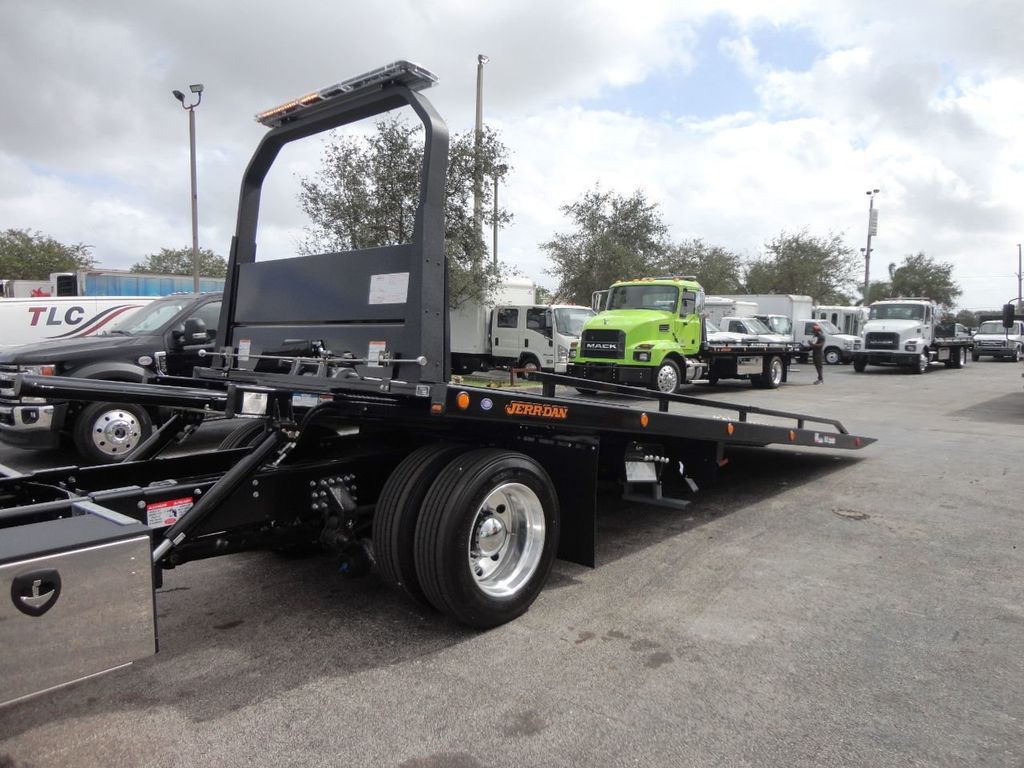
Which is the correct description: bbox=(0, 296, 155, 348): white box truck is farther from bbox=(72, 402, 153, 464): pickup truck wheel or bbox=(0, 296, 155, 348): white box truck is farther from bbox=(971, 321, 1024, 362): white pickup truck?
bbox=(971, 321, 1024, 362): white pickup truck

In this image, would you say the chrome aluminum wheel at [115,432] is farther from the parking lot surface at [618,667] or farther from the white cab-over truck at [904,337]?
the white cab-over truck at [904,337]

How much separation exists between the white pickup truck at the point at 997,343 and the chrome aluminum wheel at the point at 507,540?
123 ft

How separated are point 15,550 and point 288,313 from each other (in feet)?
7.10

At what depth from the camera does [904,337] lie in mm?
24984

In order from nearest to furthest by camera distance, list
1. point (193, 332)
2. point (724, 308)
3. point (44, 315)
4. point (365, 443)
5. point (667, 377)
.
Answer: point (365, 443), point (193, 332), point (44, 315), point (667, 377), point (724, 308)

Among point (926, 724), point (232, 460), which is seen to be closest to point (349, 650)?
point (232, 460)

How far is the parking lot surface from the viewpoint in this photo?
2.61 m

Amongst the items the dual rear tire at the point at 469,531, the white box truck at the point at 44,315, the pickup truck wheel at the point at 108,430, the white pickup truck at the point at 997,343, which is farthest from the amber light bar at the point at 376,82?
the white pickup truck at the point at 997,343

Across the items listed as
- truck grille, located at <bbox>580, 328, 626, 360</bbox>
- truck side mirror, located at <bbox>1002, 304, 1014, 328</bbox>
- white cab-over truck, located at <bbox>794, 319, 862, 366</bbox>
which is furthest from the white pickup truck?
truck grille, located at <bbox>580, 328, 626, 360</bbox>

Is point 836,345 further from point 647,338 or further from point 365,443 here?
point 365,443

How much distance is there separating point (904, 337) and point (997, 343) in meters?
13.5

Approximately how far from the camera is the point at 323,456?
4.08m

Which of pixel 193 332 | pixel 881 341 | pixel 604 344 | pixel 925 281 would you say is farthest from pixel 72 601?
pixel 925 281

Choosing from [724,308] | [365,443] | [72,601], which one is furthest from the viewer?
[724,308]
